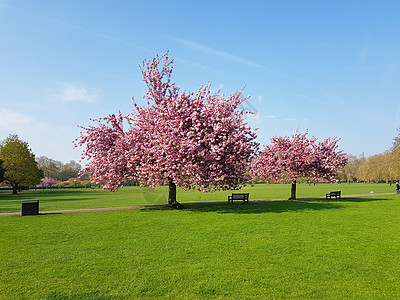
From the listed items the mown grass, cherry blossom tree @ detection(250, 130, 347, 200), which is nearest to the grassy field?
cherry blossom tree @ detection(250, 130, 347, 200)

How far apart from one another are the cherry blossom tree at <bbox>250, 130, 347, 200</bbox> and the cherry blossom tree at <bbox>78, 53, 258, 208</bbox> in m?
10.4

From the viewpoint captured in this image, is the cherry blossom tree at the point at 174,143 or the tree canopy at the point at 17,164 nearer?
the cherry blossom tree at the point at 174,143

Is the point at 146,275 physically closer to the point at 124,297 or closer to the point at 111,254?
the point at 124,297

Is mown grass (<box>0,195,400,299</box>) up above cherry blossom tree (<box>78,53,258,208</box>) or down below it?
below

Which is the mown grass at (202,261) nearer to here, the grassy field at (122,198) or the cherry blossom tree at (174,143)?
the cherry blossom tree at (174,143)

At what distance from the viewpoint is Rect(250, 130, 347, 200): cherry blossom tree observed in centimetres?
3297

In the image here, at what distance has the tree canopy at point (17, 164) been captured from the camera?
58750 millimetres

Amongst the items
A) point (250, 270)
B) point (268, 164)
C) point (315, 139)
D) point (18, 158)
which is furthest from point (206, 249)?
point (18, 158)

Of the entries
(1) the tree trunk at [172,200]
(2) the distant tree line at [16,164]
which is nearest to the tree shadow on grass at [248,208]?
(1) the tree trunk at [172,200]

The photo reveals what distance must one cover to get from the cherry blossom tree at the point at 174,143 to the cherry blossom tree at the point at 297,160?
408 inches

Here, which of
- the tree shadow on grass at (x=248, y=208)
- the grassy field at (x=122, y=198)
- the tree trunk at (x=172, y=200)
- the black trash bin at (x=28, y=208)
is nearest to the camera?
the black trash bin at (x=28, y=208)

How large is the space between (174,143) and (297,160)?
1689 centimetres

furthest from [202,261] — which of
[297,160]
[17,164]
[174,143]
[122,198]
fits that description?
[17,164]

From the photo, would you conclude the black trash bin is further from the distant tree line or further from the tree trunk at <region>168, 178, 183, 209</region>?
the distant tree line
